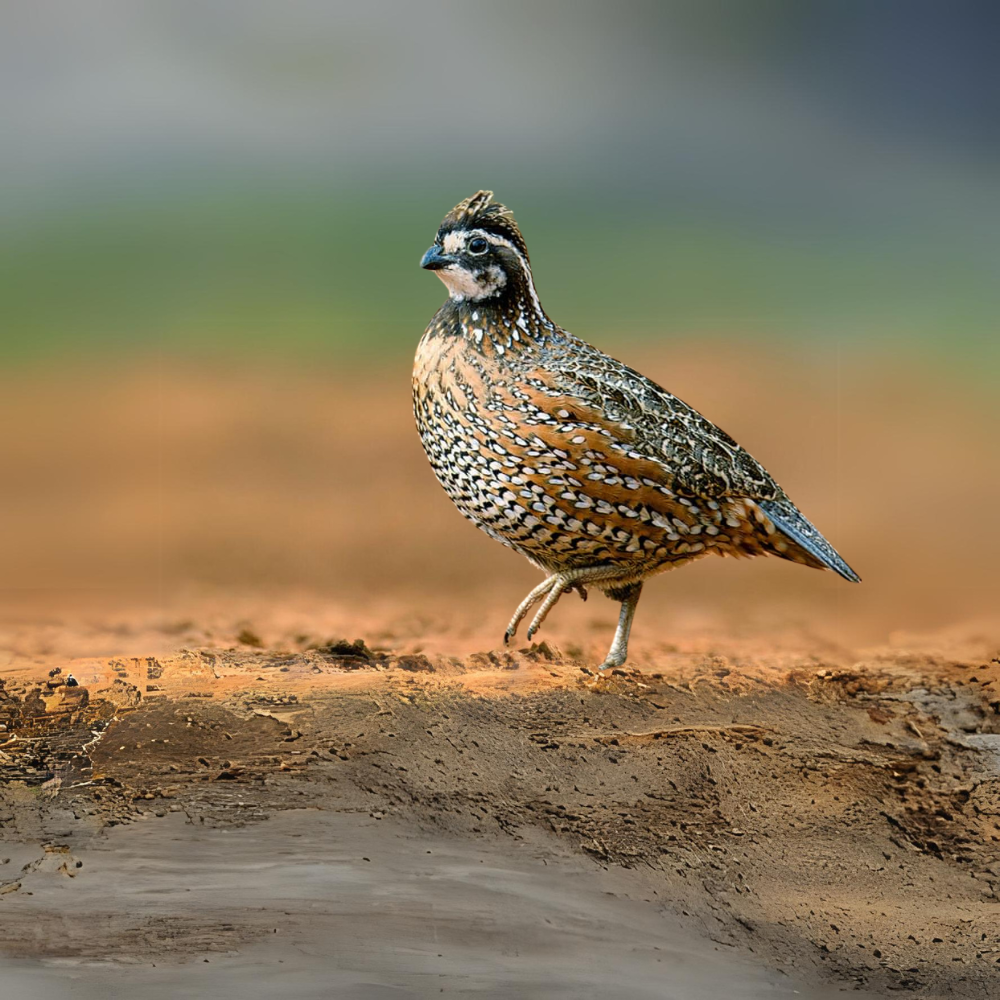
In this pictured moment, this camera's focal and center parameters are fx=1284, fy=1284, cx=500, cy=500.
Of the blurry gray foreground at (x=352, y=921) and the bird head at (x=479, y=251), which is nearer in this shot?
the blurry gray foreground at (x=352, y=921)

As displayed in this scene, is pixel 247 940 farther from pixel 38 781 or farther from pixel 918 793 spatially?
Answer: pixel 918 793

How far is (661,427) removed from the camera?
602 centimetres

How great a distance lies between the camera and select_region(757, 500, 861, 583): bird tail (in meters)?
6.18

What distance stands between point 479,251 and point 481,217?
0.16 meters

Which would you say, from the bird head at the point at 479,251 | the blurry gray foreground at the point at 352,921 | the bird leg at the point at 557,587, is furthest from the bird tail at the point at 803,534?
the blurry gray foreground at the point at 352,921

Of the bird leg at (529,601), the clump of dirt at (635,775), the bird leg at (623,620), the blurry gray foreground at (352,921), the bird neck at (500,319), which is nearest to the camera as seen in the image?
the blurry gray foreground at (352,921)

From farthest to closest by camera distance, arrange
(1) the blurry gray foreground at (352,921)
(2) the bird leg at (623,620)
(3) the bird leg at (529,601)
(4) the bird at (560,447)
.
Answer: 1. (2) the bird leg at (623,620)
2. (3) the bird leg at (529,601)
3. (4) the bird at (560,447)
4. (1) the blurry gray foreground at (352,921)

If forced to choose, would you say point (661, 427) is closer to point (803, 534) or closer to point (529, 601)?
point (803, 534)

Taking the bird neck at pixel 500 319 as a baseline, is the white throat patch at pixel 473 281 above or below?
above

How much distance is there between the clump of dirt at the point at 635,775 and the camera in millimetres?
4957

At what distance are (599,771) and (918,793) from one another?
145 centimetres

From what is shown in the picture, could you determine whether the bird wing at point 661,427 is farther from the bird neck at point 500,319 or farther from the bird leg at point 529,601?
the bird leg at point 529,601

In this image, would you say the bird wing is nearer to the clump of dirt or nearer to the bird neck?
the bird neck

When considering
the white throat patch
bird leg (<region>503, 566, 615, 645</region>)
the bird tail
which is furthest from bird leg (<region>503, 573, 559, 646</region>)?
the white throat patch
